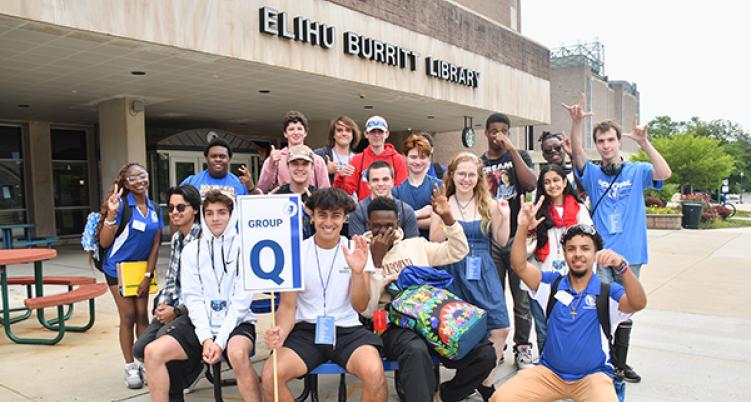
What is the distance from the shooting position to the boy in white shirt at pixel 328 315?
3.31 metres

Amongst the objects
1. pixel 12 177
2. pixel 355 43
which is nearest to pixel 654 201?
pixel 355 43

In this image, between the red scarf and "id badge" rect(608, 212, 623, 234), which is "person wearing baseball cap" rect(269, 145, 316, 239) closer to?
the red scarf

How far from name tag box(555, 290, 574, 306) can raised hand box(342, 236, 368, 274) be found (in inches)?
47.0

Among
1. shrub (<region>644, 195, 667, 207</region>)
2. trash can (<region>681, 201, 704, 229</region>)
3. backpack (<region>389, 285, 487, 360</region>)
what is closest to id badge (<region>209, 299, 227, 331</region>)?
backpack (<region>389, 285, 487, 360</region>)

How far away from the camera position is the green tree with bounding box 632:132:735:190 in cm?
2520

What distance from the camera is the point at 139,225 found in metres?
4.46

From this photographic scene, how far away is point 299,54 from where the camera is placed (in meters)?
10.2

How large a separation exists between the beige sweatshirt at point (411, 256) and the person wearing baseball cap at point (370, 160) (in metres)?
1.07

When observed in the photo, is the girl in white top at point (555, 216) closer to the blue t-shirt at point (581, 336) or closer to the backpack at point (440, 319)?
the blue t-shirt at point (581, 336)

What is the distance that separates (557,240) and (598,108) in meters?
47.4

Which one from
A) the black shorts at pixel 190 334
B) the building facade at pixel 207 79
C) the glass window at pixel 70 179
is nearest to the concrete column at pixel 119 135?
the building facade at pixel 207 79

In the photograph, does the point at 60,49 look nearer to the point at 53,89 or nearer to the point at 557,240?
the point at 53,89

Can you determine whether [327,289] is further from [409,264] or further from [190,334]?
[190,334]

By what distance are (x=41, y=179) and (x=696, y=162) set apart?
26.4 m
